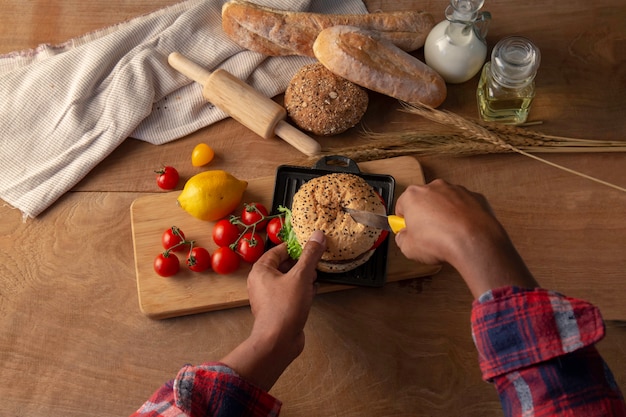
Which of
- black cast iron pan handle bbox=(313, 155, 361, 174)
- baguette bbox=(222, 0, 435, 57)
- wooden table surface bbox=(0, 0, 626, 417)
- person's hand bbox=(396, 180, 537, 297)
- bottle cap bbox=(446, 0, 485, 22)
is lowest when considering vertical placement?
wooden table surface bbox=(0, 0, 626, 417)

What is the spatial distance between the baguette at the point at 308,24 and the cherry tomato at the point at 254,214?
592 millimetres

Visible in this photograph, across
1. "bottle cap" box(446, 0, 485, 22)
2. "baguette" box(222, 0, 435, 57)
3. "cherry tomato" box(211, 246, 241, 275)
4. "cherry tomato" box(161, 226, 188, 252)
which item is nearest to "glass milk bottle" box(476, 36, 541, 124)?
"bottle cap" box(446, 0, 485, 22)

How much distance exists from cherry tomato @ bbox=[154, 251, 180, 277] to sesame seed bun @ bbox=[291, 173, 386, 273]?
425 mm

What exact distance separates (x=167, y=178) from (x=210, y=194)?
0.74 feet

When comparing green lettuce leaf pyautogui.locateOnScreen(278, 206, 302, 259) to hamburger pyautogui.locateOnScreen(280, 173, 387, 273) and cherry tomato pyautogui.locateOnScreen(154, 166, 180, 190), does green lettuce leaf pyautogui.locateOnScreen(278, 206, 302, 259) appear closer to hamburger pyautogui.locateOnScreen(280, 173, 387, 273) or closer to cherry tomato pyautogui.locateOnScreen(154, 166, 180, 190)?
hamburger pyautogui.locateOnScreen(280, 173, 387, 273)

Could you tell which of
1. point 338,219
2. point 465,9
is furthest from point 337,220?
point 465,9

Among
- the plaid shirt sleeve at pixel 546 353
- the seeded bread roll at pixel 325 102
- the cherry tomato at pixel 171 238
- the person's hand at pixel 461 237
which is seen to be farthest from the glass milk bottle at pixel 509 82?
the cherry tomato at pixel 171 238

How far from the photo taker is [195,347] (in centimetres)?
186

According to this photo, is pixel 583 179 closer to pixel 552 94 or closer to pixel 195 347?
pixel 552 94

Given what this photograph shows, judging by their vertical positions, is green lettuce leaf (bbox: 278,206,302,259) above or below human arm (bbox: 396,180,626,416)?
below

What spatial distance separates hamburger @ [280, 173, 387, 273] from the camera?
1.65 meters

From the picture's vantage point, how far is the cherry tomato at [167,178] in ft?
6.49

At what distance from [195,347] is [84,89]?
987 mm

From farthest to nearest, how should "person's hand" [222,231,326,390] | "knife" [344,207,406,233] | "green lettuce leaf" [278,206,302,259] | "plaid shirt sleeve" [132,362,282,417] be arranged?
"green lettuce leaf" [278,206,302,259]
"knife" [344,207,406,233]
"person's hand" [222,231,326,390]
"plaid shirt sleeve" [132,362,282,417]
